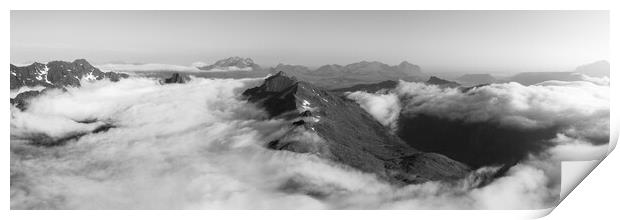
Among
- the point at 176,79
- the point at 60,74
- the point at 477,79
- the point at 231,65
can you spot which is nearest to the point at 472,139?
the point at 477,79

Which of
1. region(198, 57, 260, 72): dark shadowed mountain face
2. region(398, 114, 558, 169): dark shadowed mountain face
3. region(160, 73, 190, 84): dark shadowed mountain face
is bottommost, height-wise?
region(398, 114, 558, 169): dark shadowed mountain face

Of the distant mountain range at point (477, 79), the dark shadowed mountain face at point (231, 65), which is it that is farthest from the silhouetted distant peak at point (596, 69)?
the dark shadowed mountain face at point (231, 65)

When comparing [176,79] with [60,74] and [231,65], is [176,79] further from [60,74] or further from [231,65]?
[60,74]

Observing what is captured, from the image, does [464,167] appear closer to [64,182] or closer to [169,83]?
[169,83]

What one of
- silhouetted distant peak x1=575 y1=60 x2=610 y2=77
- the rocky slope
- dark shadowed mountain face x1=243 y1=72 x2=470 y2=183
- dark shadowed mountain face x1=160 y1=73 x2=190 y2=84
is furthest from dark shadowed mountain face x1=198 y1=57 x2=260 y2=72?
silhouetted distant peak x1=575 y1=60 x2=610 y2=77

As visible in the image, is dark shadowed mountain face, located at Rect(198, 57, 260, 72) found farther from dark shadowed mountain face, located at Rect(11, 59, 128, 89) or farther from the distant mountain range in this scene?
the distant mountain range

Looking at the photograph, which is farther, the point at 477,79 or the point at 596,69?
the point at 477,79

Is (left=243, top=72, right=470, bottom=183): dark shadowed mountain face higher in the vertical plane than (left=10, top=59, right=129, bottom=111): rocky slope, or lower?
lower
